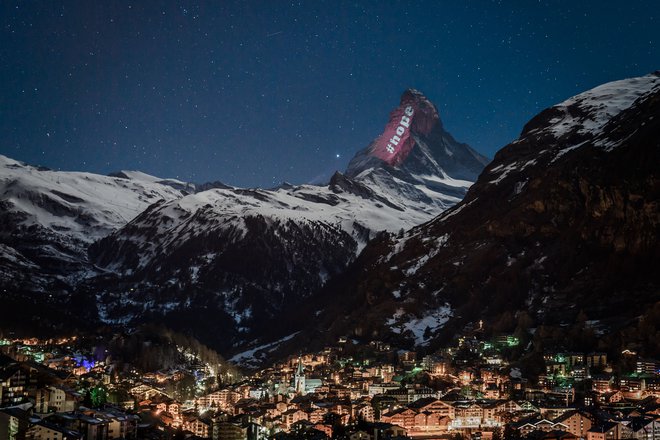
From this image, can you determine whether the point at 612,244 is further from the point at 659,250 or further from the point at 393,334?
the point at 393,334

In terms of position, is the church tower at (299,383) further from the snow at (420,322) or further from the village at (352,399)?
the snow at (420,322)

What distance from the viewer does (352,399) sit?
103875mm

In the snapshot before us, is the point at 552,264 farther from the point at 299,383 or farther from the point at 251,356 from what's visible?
the point at 251,356

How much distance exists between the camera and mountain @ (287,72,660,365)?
124m

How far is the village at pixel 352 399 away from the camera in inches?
2778

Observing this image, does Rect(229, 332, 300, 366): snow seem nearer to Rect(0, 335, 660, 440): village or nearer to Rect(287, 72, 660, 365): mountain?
Rect(287, 72, 660, 365): mountain

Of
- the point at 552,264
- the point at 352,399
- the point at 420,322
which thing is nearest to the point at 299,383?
the point at 352,399

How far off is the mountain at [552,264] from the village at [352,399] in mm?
8795

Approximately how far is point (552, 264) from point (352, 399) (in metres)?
59.6

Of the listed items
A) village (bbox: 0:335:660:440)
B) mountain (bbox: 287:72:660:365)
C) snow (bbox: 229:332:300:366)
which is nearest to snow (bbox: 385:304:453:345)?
mountain (bbox: 287:72:660:365)

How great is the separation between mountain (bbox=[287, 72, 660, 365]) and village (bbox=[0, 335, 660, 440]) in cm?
880

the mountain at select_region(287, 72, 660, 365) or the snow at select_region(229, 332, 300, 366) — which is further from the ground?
the mountain at select_region(287, 72, 660, 365)

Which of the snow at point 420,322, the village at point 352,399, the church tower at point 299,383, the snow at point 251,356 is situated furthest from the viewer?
the snow at point 251,356

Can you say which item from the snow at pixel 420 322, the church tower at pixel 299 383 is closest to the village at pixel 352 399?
the church tower at pixel 299 383
